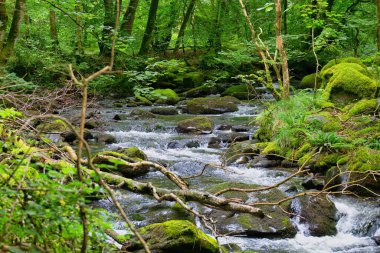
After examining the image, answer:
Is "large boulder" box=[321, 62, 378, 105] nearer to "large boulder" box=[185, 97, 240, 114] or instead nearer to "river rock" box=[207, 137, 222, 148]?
"river rock" box=[207, 137, 222, 148]

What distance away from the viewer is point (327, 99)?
10805 mm

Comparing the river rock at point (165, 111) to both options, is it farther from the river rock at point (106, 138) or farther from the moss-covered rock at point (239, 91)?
the river rock at point (106, 138)

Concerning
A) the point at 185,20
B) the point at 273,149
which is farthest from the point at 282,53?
the point at 185,20

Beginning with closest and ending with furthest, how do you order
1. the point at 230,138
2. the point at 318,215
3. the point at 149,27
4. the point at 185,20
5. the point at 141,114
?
the point at 318,215
the point at 230,138
the point at 141,114
the point at 149,27
the point at 185,20

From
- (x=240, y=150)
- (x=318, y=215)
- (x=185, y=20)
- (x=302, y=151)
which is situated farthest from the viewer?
(x=185, y=20)

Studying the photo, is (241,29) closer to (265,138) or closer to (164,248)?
(265,138)

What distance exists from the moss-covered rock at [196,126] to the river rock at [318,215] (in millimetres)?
6098

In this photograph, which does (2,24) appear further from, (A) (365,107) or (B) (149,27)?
(B) (149,27)

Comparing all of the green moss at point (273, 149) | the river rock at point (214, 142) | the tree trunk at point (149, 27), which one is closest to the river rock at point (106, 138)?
the river rock at point (214, 142)

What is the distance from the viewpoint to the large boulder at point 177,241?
13.5 feet

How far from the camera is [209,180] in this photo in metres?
7.70

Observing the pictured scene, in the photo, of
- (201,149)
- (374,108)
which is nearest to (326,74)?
(374,108)

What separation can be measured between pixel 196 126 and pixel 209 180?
4.49 meters

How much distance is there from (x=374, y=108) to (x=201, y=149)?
13.8 feet
